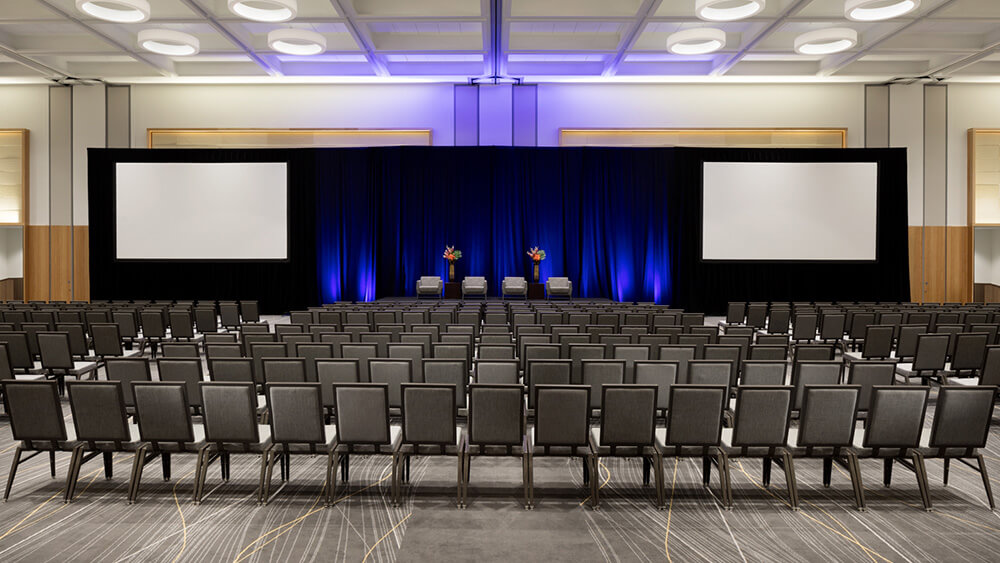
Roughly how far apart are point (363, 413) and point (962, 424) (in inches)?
151

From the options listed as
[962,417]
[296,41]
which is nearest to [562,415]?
[962,417]

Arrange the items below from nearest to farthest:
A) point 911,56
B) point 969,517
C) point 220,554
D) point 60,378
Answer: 1. point 220,554
2. point 969,517
3. point 60,378
4. point 911,56

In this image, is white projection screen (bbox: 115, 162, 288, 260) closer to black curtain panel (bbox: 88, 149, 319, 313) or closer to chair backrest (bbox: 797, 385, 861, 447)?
black curtain panel (bbox: 88, 149, 319, 313)

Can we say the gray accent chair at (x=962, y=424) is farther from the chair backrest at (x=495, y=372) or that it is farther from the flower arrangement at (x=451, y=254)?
the flower arrangement at (x=451, y=254)

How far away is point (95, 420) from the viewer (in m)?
4.21

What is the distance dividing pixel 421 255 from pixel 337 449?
42.5ft

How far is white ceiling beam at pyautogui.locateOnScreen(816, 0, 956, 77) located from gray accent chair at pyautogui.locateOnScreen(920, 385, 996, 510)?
1071 cm

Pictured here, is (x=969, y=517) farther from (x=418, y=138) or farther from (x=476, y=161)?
(x=418, y=138)

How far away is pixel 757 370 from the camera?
17.5ft

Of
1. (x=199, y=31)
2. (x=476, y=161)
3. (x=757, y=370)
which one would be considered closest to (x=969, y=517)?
(x=757, y=370)

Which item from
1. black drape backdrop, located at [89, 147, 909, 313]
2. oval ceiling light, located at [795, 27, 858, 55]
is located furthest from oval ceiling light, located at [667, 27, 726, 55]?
black drape backdrop, located at [89, 147, 909, 313]

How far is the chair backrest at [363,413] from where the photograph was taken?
416cm

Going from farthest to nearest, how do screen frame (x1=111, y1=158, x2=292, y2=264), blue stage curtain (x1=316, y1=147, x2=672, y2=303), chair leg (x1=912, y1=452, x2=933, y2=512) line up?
blue stage curtain (x1=316, y1=147, x2=672, y2=303) → screen frame (x1=111, y1=158, x2=292, y2=264) → chair leg (x1=912, y1=452, x2=933, y2=512)

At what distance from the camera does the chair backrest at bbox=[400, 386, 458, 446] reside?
165 inches
